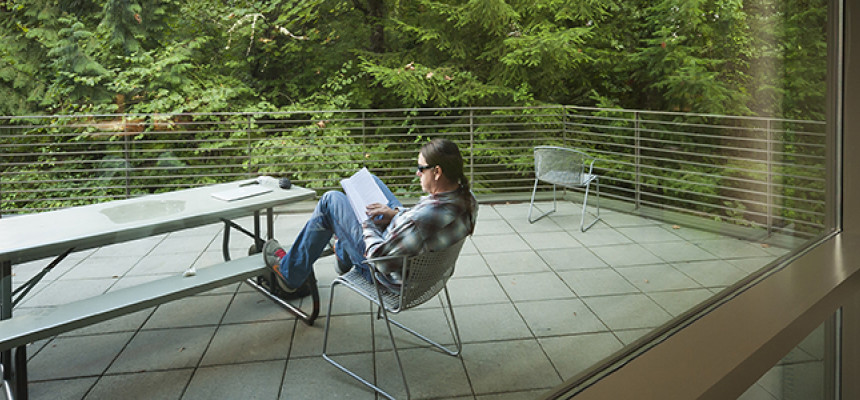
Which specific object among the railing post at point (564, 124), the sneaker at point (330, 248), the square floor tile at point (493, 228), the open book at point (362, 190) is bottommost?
the sneaker at point (330, 248)

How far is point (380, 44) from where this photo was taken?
1.23m

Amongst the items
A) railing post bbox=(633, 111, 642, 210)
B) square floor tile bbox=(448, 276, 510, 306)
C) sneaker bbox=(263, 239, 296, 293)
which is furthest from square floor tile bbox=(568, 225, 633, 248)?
sneaker bbox=(263, 239, 296, 293)

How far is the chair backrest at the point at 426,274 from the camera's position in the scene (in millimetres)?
1777

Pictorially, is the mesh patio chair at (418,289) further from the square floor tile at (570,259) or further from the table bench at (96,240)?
the table bench at (96,240)

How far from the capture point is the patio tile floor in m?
1.10

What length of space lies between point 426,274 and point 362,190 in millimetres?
490

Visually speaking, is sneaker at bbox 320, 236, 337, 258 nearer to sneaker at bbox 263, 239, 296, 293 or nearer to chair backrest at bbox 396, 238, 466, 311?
sneaker at bbox 263, 239, 296, 293

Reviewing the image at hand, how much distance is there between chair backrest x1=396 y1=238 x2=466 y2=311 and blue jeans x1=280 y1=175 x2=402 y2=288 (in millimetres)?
222

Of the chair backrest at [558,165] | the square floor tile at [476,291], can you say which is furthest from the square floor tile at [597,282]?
the chair backrest at [558,165]

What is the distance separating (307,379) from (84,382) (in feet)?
1.72

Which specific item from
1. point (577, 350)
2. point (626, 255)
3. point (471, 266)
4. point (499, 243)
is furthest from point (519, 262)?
point (577, 350)

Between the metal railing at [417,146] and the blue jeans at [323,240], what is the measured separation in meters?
0.26

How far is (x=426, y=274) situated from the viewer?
1798 mm

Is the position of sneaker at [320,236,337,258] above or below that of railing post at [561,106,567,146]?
below
